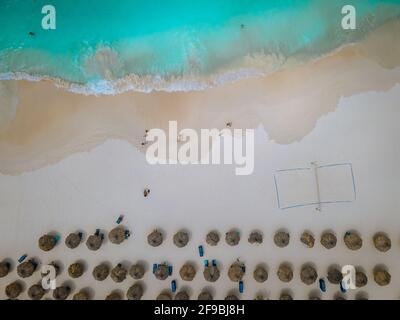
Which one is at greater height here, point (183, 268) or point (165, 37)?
point (165, 37)

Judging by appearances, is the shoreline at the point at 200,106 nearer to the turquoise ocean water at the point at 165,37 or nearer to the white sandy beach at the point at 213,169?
the white sandy beach at the point at 213,169

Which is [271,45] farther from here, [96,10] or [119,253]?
[119,253]

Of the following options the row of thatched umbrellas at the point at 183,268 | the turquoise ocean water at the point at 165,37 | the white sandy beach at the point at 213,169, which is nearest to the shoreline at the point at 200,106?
the white sandy beach at the point at 213,169

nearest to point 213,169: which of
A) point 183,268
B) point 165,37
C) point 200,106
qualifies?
point 200,106

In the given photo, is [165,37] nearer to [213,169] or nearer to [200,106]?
[200,106]

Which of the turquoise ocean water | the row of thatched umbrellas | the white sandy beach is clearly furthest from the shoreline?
the row of thatched umbrellas

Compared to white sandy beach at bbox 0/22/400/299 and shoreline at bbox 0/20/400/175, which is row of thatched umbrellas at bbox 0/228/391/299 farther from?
shoreline at bbox 0/20/400/175
